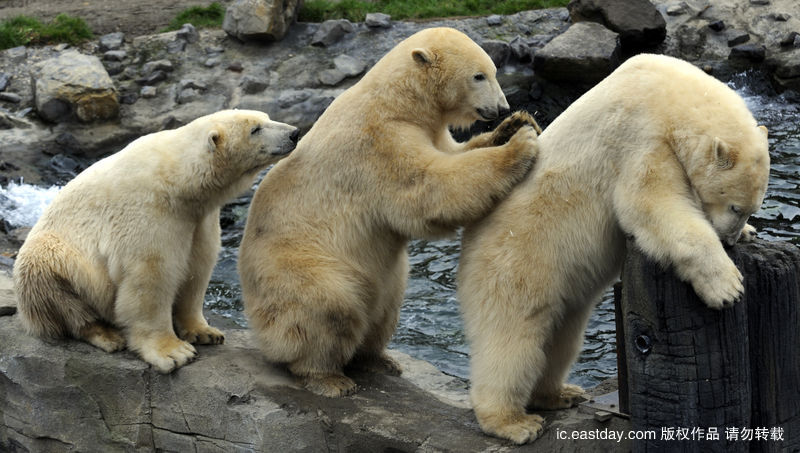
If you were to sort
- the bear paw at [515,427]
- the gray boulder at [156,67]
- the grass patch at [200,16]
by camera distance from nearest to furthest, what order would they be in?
the bear paw at [515,427] → the gray boulder at [156,67] → the grass patch at [200,16]

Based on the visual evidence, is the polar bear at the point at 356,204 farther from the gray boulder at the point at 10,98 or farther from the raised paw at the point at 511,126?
the gray boulder at the point at 10,98

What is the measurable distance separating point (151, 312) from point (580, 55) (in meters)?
9.01

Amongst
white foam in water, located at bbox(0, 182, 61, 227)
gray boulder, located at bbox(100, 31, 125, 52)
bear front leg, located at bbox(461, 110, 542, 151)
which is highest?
bear front leg, located at bbox(461, 110, 542, 151)

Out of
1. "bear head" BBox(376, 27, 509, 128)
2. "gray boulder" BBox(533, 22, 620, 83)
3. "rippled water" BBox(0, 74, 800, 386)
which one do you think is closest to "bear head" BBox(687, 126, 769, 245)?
"bear head" BBox(376, 27, 509, 128)

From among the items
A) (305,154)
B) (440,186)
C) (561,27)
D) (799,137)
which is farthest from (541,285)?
(561,27)

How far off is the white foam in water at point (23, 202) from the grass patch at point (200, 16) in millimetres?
4528

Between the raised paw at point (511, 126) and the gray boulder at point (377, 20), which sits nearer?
the raised paw at point (511, 126)

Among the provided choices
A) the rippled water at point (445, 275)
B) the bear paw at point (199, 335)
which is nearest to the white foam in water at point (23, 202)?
the rippled water at point (445, 275)

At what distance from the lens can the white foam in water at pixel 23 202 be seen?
11.3m

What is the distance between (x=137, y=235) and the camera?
5551 mm

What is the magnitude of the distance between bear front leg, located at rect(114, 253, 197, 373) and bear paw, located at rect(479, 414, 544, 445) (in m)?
1.92

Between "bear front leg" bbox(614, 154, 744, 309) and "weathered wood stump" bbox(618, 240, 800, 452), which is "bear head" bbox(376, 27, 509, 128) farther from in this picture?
"weathered wood stump" bbox(618, 240, 800, 452)

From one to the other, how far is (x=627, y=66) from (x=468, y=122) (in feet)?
4.07

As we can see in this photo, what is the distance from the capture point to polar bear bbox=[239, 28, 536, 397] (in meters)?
5.30
